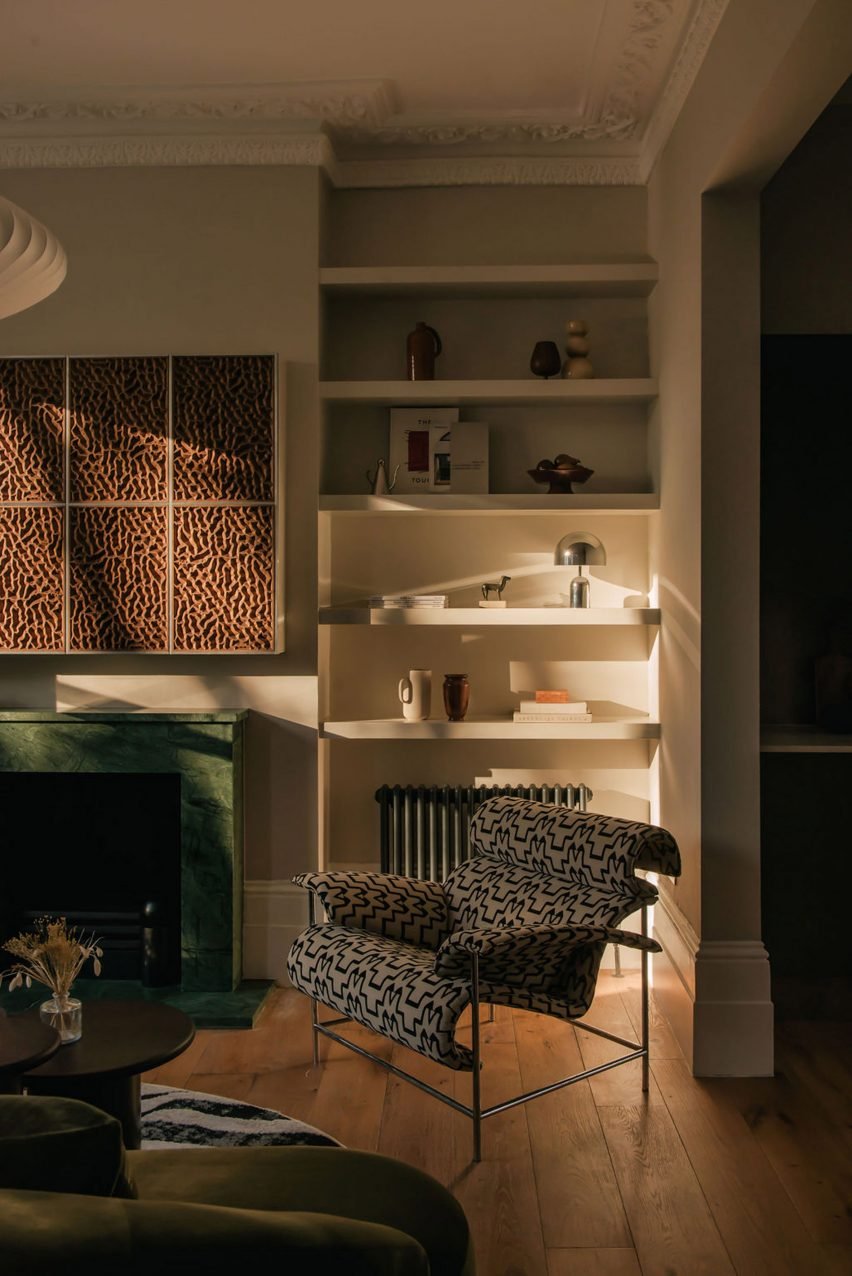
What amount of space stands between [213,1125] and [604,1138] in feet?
3.27

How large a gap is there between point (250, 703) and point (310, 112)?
2.11 meters

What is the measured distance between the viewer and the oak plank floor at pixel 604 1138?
7.66 feet

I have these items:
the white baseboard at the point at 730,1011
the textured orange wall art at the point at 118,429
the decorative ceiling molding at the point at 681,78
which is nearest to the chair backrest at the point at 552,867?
the white baseboard at the point at 730,1011

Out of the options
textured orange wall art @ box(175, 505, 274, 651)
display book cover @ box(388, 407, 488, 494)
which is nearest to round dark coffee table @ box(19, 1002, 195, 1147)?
textured orange wall art @ box(175, 505, 274, 651)

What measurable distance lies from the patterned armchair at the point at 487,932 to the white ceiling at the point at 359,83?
7.64 ft

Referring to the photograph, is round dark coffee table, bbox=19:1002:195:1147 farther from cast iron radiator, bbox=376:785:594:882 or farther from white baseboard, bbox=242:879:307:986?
cast iron radiator, bbox=376:785:594:882

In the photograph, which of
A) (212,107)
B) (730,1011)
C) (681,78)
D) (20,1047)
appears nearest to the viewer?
(20,1047)

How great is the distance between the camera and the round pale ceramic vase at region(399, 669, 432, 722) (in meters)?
4.13

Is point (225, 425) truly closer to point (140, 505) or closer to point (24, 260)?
point (140, 505)

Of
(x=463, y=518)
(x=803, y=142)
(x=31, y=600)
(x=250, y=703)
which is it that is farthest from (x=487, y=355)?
(x=31, y=600)

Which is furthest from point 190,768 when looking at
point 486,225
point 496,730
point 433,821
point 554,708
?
point 486,225

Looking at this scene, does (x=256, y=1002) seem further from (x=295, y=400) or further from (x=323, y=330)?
(x=323, y=330)

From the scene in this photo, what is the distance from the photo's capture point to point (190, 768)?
394cm

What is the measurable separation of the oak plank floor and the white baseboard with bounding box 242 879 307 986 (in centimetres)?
36
